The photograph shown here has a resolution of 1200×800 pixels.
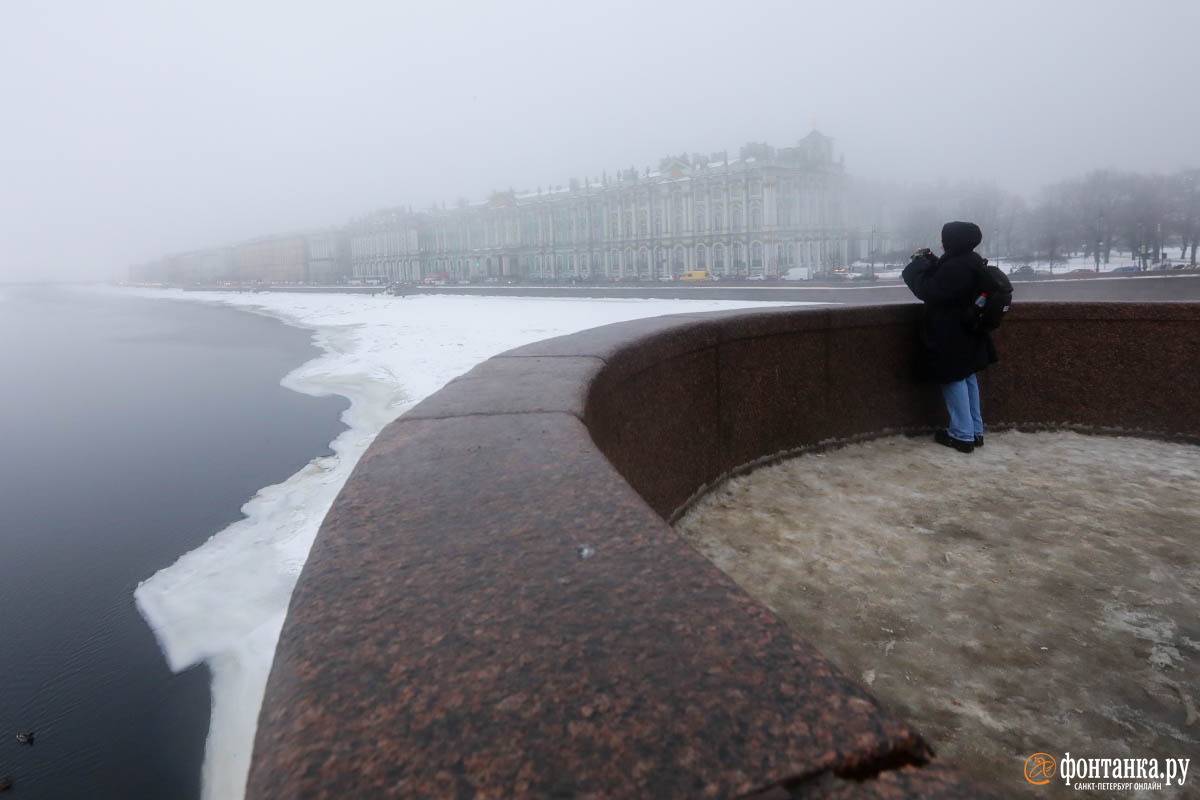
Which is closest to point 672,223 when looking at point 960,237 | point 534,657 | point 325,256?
point 325,256

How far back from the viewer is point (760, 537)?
2.56 m

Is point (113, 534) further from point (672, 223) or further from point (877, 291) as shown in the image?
point (672, 223)

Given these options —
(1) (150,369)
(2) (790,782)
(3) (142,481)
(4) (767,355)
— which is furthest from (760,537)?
(1) (150,369)

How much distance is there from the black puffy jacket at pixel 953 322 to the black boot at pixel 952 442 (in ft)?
0.88

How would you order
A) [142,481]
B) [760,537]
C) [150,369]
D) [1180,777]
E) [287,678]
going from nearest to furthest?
1. [287,678]
2. [1180,777]
3. [760,537]
4. [142,481]
5. [150,369]

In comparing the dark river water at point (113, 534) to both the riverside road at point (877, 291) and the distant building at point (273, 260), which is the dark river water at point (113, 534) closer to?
the riverside road at point (877, 291)

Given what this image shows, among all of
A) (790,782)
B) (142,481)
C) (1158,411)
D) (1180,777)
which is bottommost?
(142,481)

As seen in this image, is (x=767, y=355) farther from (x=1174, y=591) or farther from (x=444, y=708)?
(x=444, y=708)

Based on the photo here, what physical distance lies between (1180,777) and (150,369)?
26.5 metres

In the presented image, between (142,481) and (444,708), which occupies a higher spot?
(444,708)

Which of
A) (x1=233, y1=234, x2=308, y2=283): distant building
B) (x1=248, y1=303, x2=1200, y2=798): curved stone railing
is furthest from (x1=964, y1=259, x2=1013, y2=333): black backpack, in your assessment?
(x1=233, y1=234, x2=308, y2=283): distant building

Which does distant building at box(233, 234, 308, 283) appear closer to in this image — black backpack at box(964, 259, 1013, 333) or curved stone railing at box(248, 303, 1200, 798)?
black backpack at box(964, 259, 1013, 333)

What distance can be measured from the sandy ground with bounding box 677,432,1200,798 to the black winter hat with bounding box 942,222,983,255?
2.97 feet

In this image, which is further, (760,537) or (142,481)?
(142,481)
